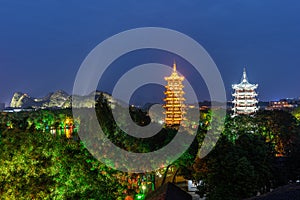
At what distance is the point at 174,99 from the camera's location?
50.5 meters

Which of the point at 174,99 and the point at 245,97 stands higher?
the point at 245,97

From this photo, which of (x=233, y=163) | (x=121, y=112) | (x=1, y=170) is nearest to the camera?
(x=1, y=170)

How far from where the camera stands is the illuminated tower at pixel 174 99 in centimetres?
4897

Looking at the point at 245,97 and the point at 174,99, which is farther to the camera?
the point at 245,97

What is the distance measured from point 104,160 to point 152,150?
5.29 m

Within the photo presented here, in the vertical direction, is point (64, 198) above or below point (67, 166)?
below

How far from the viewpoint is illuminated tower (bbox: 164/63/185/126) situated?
4897cm

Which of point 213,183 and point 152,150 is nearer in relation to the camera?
point 213,183

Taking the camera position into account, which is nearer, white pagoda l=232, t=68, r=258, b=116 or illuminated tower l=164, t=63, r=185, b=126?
illuminated tower l=164, t=63, r=185, b=126

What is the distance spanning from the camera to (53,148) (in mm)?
13562

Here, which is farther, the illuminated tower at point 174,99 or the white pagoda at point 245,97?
the white pagoda at point 245,97

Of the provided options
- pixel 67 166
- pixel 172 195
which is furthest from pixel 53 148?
pixel 172 195

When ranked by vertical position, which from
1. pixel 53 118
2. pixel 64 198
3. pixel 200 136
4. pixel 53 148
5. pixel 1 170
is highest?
pixel 53 118

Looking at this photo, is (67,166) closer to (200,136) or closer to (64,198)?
(64,198)
